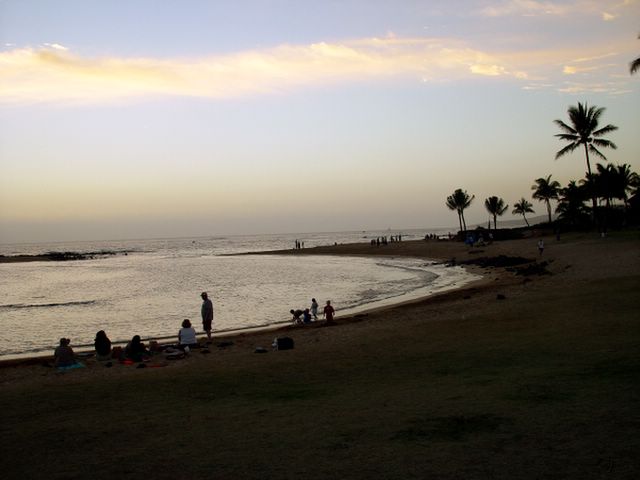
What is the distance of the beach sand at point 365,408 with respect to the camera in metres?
6.98

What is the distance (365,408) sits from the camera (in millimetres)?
9484

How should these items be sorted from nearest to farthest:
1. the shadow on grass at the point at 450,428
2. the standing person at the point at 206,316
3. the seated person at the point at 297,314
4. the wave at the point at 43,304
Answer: the shadow on grass at the point at 450,428
the standing person at the point at 206,316
the seated person at the point at 297,314
the wave at the point at 43,304

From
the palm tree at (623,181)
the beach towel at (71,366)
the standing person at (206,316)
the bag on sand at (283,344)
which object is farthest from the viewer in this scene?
the palm tree at (623,181)

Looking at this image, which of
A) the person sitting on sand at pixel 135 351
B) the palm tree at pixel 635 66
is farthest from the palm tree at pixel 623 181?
the person sitting on sand at pixel 135 351

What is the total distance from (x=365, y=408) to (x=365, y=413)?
1.11 feet

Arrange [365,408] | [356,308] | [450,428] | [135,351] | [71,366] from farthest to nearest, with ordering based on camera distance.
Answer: [356,308] → [135,351] → [71,366] → [365,408] → [450,428]

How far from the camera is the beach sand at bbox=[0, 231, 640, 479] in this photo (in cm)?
698

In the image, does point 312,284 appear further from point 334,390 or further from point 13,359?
point 334,390

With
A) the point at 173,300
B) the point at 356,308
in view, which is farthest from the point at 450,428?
the point at 173,300

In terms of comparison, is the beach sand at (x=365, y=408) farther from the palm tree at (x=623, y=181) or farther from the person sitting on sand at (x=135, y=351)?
the palm tree at (x=623, y=181)

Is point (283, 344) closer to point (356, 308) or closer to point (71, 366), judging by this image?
point (71, 366)

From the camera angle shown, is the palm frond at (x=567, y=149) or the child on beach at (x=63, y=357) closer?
the child on beach at (x=63, y=357)

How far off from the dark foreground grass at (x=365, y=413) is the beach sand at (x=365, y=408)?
0.11 feet

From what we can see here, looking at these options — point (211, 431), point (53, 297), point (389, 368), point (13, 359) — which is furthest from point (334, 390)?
point (53, 297)
